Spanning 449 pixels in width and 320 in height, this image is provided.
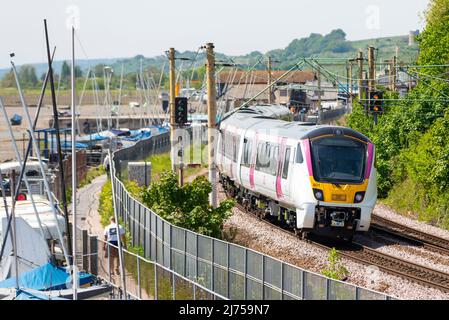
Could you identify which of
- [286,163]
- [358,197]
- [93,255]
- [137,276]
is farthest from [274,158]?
[137,276]

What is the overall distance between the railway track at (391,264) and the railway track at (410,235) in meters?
1.73

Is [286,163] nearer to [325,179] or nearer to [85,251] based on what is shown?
[325,179]

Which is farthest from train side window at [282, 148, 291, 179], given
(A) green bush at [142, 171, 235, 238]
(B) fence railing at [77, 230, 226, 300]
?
(B) fence railing at [77, 230, 226, 300]

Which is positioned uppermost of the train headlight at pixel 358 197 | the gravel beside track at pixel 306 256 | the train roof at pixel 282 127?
the train roof at pixel 282 127

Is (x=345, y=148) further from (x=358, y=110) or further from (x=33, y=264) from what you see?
(x=358, y=110)

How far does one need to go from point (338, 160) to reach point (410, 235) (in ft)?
14.8

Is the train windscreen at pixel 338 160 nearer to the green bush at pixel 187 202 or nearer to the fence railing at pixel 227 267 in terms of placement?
the green bush at pixel 187 202

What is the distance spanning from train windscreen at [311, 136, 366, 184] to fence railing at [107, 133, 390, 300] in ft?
15.7

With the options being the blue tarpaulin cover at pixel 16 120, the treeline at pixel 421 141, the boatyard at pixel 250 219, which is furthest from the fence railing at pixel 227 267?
the blue tarpaulin cover at pixel 16 120

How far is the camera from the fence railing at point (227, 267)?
1559cm
